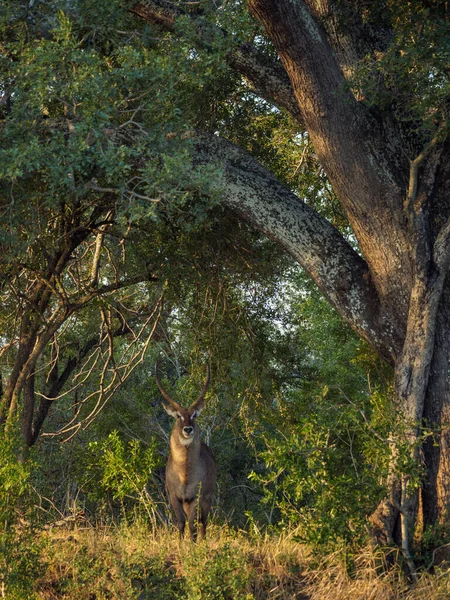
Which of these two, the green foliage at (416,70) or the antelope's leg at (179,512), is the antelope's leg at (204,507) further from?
the green foliage at (416,70)

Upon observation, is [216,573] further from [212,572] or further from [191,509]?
[191,509]

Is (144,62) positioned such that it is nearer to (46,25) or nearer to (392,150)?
(46,25)

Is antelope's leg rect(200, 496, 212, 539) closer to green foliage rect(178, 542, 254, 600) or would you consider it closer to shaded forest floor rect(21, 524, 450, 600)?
shaded forest floor rect(21, 524, 450, 600)

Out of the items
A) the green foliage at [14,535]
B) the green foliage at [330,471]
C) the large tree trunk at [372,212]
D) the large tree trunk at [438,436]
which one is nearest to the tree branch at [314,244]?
the large tree trunk at [372,212]

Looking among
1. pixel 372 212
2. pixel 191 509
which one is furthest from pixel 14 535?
pixel 372 212

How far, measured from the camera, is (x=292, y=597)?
8.08 m

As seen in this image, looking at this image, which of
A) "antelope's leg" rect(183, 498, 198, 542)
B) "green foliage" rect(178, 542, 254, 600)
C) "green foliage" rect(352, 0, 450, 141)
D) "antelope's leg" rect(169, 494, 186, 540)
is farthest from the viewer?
"antelope's leg" rect(183, 498, 198, 542)

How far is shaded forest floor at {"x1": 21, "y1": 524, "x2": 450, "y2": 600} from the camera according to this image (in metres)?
7.92

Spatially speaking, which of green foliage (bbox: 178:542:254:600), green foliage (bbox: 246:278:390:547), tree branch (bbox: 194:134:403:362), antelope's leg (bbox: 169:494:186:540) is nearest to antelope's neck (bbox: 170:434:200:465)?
antelope's leg (bbox: 169:494:186:540)

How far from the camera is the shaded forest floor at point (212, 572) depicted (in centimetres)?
792

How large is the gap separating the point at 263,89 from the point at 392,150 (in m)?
1.93

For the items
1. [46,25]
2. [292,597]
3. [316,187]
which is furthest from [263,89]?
[292,597]

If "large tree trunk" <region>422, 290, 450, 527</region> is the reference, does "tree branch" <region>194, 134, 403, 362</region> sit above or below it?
above

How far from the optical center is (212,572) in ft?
26.1
